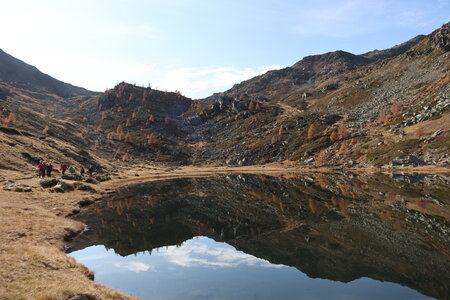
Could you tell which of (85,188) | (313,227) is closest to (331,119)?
(313,227)

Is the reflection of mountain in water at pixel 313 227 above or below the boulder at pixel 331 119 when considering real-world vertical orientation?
below

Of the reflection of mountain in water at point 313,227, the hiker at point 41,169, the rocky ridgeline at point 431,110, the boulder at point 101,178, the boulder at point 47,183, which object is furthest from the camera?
the rocky ridgeline at point 431,110

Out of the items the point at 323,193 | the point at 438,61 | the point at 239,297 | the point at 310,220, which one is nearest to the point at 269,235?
the point at 310,220

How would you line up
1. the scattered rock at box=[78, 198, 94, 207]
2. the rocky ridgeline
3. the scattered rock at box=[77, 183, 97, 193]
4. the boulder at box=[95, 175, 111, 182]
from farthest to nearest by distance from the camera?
the rocky ridgeline < the boulder at box=[95, 175, 111, 182] < the scattered rock at box=[77, 183, 97, 193] < the scattered rock at box=[78, 198, 94, 207]

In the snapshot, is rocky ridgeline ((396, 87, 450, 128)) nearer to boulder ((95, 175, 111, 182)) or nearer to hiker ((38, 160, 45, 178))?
boulder ((95, 175, 111, 182))

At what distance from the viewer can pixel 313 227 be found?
1542 inches

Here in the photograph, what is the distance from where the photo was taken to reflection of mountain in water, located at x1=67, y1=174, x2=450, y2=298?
83.2 ft

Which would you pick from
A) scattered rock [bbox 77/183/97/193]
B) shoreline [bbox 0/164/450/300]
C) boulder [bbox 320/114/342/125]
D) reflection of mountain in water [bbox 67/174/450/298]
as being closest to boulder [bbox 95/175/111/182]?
reflection of mountain in water [bbox 67/174/450/298]

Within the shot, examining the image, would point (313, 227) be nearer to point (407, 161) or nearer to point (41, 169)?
point (41, 169)

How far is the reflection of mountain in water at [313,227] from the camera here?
25.4 metres

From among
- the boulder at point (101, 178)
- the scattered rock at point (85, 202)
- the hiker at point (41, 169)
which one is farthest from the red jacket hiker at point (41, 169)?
the boulder at point (101, 178)

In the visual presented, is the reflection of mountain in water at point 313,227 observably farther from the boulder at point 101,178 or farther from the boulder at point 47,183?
the boulder at point 101,178

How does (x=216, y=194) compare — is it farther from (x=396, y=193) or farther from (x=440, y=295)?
(x=440, y=295)

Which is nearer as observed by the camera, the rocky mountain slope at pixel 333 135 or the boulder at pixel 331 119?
the rocky mountain slope at pixel 333 135
